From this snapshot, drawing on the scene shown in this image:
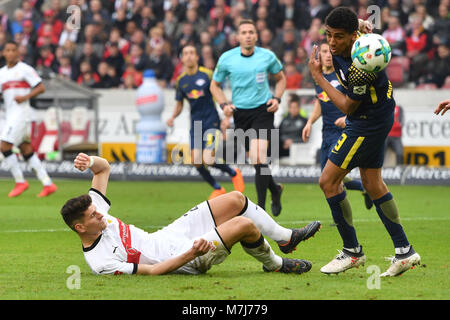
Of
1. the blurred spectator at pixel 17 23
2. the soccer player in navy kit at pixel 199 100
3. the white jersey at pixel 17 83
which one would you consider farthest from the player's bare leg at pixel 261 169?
the blurred spectator at pixel 17 23

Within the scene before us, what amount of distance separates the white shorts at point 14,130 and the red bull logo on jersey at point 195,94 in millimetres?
2940

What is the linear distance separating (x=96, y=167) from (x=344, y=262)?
223 cm

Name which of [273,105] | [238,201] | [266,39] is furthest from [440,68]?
[238,201]

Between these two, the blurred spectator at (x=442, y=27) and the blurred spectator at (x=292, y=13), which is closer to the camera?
the blurred spectator at (x=442, y=27)

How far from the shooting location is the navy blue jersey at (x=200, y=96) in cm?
1497

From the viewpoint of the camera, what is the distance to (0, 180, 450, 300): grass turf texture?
6098 millimetres

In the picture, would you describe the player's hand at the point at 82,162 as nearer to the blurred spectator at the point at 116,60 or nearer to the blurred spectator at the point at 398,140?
the blurred spectator at the point at 398,140

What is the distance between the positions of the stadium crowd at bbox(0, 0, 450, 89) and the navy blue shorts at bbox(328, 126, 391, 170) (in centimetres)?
1249

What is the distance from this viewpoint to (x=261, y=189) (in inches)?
448

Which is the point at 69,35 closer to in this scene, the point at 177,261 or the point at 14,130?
the point at 14,130

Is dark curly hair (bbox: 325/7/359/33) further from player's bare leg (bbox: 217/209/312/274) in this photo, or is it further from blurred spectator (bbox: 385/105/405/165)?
blurred spectator (bbox: 385/105/405/165)

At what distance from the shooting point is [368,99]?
6801 millimetres
